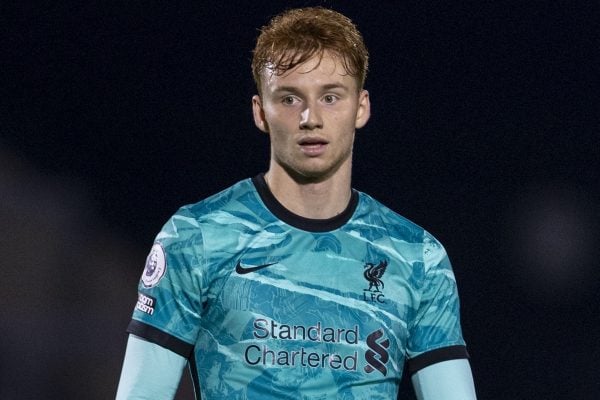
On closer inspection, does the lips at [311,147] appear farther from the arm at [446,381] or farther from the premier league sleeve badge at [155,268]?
the arm at [446,381]

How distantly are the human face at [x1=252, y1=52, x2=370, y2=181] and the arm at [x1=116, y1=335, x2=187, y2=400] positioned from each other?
1.08ft

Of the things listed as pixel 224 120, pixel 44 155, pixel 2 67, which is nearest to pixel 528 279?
pixel 224 120

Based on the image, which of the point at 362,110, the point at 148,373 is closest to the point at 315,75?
the point at 362,110

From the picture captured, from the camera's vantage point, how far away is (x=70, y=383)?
7.88ft

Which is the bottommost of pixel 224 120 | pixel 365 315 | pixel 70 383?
pixel 70 383

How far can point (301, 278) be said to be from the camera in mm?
1619

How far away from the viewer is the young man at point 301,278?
5.15 ft

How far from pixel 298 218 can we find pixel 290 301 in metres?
0.13

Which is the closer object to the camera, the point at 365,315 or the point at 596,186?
the point at 365,315

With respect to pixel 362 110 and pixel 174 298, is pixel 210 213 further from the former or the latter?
pixel 362 110

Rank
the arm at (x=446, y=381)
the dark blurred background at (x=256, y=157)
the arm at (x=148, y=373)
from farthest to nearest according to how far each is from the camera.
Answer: the dark blurred background at (x=256, y=157), the arm at (x=446, y=381), the arm at (x=148, y=373)

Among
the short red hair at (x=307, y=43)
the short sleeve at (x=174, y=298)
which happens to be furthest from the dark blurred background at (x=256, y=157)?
the short sleeve at (x=174, y=298)

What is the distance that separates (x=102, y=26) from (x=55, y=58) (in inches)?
5.1

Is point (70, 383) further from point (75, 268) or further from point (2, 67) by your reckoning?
point (2, 67)
